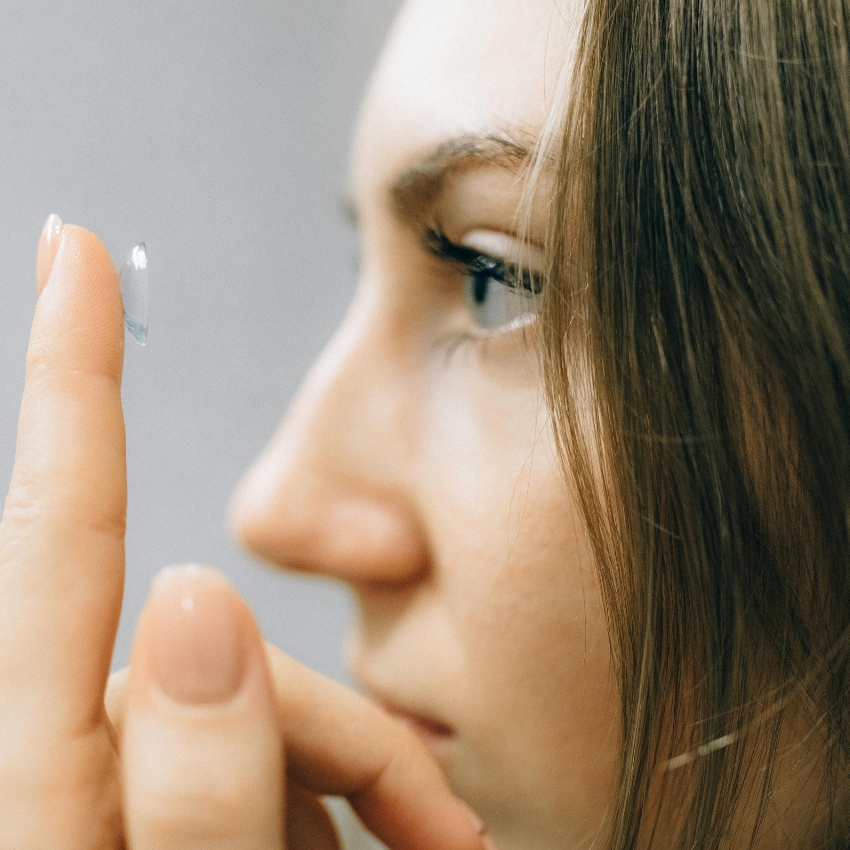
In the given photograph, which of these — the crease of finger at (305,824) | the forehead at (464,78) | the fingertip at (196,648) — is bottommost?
the crease of finger at (305,824)

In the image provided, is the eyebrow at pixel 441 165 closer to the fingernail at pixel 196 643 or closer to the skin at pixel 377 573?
the skin at pixel 377 573

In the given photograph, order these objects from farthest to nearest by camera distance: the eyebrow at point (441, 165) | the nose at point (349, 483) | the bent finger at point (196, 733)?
the nose at point (349, 483), the eyebrow at point (441, 165), the bent finger at point (196, 733)

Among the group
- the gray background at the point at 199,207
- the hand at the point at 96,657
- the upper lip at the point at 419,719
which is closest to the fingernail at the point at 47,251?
the hand at the point at 96,657

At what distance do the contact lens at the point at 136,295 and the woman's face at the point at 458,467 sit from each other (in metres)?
0.16

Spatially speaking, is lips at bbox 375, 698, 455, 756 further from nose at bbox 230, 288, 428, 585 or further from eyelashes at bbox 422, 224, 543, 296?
eyelashes at bbox 422, 224, 543, 296

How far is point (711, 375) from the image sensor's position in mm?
389

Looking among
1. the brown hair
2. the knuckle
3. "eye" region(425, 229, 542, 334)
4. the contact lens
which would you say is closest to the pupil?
"eye" region(425, 229, 542, 334)

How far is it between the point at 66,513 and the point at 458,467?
24 cm

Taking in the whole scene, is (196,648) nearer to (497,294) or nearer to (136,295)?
(136,295)

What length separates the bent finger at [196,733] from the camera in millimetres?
327

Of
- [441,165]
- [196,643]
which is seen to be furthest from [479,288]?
[196,643]

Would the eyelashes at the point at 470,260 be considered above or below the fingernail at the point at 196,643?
above

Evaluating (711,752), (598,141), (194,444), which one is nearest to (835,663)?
(711,752)

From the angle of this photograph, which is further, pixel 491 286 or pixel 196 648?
pixel 491 286
